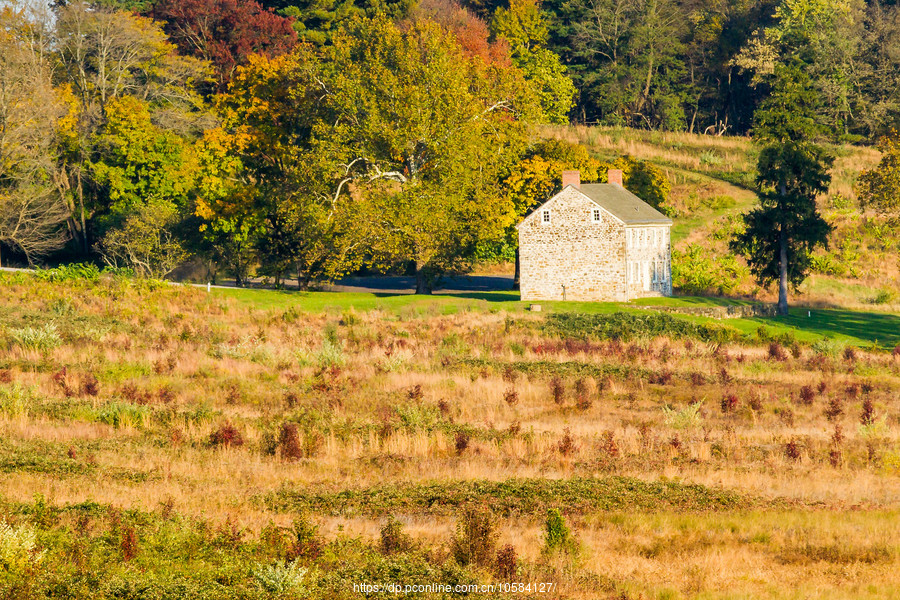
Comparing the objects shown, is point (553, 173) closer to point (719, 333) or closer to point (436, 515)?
point (719, 333)

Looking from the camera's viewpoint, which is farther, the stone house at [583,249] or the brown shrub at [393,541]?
the stone house at [583,249]

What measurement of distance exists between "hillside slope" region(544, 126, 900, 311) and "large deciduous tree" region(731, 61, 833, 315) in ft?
23.4

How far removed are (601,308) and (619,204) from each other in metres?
8.61

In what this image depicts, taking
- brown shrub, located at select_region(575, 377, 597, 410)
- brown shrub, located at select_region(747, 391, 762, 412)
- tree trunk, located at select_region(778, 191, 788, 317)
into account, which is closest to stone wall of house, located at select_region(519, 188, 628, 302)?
tree trunk, located at select_region(778, 191, 788, 317)

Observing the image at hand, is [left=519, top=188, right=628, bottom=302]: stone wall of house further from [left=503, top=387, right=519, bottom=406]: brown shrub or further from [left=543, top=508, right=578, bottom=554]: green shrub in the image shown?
[left=543, top=508, right=578, bottom=554]: green shrub

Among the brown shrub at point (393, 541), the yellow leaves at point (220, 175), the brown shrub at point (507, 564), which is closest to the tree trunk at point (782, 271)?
the yellow leaves at point (220, 175)

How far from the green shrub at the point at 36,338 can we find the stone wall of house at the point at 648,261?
3196 centimetres

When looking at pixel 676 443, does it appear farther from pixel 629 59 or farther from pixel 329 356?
pixel 629 59

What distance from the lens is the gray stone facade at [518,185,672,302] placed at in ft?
195

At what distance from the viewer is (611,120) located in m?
104

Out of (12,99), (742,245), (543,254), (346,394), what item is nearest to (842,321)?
(742,245)

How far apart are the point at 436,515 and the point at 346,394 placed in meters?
13.5

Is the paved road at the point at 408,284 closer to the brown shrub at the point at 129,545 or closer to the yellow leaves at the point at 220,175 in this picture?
the yellow leaves at the point at 220,175

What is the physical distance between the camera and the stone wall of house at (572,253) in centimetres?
5950
